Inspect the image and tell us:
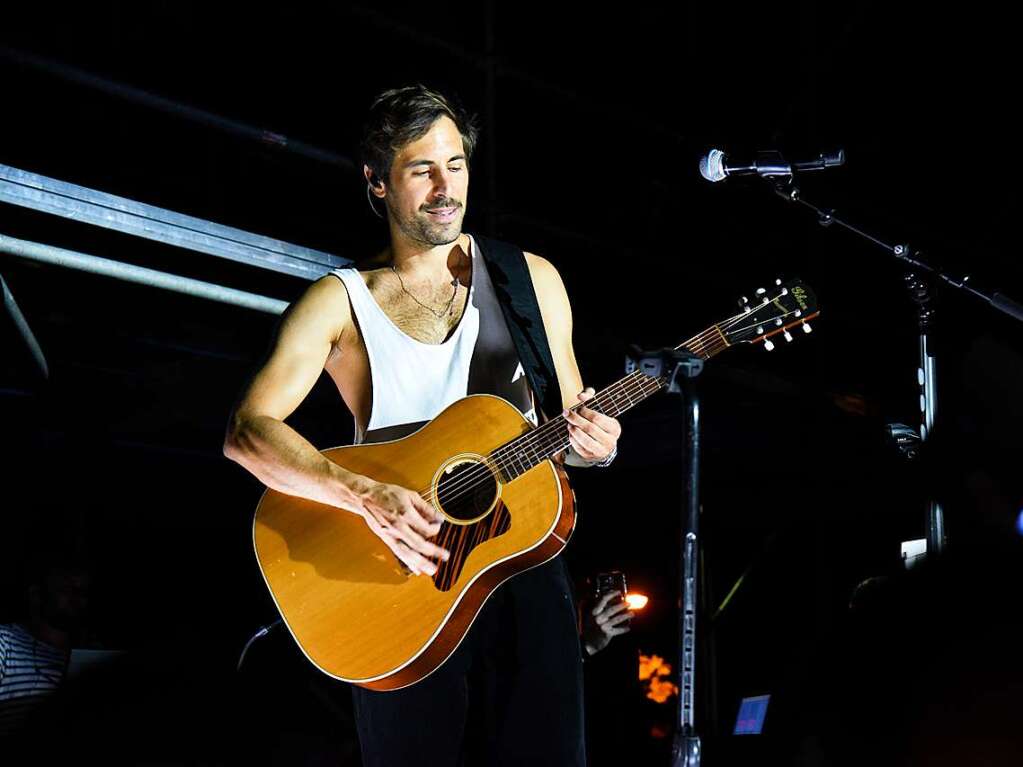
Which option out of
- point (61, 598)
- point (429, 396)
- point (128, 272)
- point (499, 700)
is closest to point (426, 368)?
point (429, 396)

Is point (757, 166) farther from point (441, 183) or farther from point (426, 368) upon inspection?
point (426, 368)

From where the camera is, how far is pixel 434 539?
251cm

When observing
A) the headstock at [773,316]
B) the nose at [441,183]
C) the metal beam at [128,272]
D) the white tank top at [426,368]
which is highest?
the metal beam at [128,272]

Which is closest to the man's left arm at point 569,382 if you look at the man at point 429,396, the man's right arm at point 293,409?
the man at point 429,396

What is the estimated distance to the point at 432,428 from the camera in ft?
9.09

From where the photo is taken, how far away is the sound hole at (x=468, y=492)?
2645 mm

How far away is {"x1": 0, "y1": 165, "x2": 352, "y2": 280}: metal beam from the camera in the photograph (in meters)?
3.76

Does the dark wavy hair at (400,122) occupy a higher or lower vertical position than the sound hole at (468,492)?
higher

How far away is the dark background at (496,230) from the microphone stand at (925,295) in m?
2.01

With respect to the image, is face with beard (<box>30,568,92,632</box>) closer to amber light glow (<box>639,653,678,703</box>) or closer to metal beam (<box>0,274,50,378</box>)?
metal beam (<box>0,274,50,378</box>)

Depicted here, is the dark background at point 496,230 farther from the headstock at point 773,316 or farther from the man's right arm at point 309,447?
the headstock at point 773,316

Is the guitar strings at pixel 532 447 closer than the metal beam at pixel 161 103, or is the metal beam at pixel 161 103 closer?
the guitar strings at pixel 532 447

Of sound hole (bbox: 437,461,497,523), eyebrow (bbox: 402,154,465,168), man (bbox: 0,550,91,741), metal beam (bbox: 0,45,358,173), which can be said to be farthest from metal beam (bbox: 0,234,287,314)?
man (bbox: 0,550,91,741)

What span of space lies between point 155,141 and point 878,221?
17.6 ft
